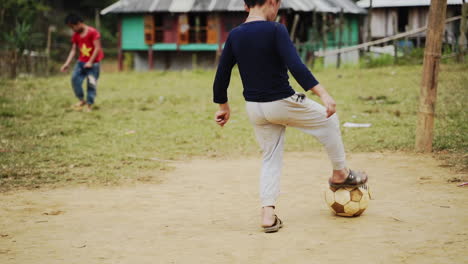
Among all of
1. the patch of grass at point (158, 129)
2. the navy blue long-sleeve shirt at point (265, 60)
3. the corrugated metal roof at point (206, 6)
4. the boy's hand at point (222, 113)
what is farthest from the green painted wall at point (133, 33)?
the navy blue long-sleeve shirt at point (265, 60)

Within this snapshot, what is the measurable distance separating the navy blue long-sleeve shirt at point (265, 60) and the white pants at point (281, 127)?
69 millimetres

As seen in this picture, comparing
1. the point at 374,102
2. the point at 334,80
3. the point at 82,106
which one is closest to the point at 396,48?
the point at 334,80

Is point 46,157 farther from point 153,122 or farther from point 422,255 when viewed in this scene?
point 422,255

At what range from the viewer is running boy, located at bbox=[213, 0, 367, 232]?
3803 mm

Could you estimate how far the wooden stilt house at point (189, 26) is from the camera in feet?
88.4

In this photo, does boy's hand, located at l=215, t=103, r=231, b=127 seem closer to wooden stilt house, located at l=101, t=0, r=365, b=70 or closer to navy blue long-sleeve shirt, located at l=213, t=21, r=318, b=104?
navy blue long-sleeve shirt, located at l=213, t=21, r=318, b=104

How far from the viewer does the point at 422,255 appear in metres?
3.40

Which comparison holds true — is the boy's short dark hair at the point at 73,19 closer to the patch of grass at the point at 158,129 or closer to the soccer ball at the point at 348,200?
the patch of grass at the point at 158,129

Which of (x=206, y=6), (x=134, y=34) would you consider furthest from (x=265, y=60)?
(x=134, y=34)

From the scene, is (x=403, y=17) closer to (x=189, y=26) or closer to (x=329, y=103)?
(x=189, y=26)

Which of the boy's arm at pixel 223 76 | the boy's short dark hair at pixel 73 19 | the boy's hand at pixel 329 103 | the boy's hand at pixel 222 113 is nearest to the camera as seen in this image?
the boy's hand at pixel 329 103

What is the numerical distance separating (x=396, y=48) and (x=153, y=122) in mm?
9816

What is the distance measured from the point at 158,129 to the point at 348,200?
5.40m

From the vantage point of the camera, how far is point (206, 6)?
87.8ft
